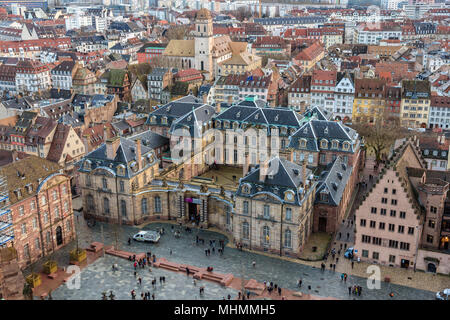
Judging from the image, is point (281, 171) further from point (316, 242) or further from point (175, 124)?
point (175, 124)

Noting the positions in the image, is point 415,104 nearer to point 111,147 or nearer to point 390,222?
point 390,222

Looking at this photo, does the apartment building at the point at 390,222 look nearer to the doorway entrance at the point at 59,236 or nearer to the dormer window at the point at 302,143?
the dormer window at the point at 302,143

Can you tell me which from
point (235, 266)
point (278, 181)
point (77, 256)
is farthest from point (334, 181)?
point (77, 256)

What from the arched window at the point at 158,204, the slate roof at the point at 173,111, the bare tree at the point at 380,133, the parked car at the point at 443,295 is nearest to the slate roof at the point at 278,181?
the arched window at the point at 158,204

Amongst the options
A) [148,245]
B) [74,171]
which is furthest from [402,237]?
[74,171]

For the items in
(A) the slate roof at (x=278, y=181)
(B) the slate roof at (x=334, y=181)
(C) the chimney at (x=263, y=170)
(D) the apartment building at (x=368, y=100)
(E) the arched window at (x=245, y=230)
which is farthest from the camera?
(D) the apartment building at (x=368, y=100)

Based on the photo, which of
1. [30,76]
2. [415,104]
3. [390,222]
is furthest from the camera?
[30,76]

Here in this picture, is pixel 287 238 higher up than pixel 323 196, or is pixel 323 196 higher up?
pixel 323 196
